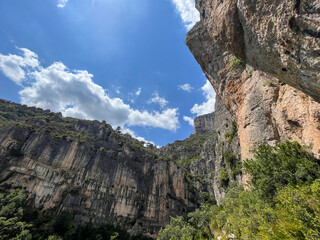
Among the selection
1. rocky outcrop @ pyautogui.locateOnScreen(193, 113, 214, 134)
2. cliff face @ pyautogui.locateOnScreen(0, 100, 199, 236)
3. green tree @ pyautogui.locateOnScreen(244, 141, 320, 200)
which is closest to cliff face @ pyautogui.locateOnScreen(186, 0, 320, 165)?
green tree @ pyautogui.locateOnScreen(244, 141, 320, 200)

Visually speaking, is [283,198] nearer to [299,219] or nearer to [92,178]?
[299,219]

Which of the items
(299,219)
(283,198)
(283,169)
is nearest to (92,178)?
(283,169)

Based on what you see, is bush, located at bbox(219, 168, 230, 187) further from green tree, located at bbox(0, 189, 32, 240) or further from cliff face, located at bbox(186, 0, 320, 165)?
green tree, located at bbox(0, 189, 32, 240)

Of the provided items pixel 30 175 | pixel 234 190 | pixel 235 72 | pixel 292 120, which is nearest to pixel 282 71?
pixel 292 120

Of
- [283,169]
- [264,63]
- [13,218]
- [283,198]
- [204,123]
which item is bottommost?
[13,218]

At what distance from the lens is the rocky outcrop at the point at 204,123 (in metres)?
134

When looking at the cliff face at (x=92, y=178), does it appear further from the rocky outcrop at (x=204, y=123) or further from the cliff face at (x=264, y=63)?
the rocky outcrop at (x=204, y=123)

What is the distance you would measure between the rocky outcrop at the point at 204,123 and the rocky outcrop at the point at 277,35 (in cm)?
12994

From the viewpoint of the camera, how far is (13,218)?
102 ft

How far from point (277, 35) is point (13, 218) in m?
48.6

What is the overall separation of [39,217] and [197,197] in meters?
53.5

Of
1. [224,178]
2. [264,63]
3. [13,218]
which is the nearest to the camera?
[264,63]

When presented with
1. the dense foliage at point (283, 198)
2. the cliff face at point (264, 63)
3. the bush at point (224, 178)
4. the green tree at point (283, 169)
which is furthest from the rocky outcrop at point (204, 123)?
the dense foliage at point (283, 198)

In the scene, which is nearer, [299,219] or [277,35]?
[299,219]
